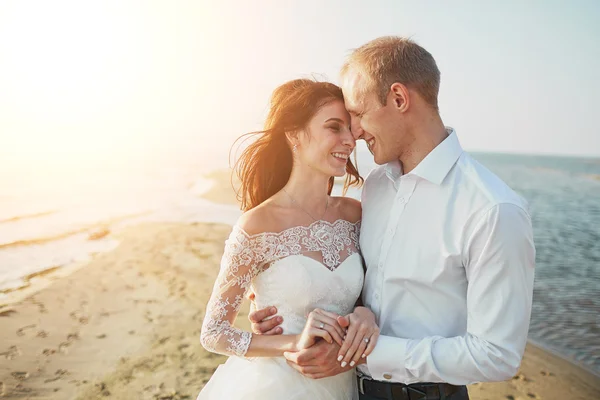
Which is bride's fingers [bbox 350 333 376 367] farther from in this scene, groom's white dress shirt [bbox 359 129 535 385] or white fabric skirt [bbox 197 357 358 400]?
white fabric skirt [bbox 197 357 358 400]

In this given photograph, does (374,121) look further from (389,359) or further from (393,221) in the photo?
(389,359)

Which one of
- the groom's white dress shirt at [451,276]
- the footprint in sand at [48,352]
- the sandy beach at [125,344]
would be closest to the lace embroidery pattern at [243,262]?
the groom's white dress shirt at [451,276]

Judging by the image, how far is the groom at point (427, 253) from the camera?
83.9 inches

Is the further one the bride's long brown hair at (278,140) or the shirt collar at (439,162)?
the bride's long brown hair at (278,140)

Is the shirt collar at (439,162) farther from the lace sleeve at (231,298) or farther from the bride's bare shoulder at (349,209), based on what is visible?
the lace sleeve at (231,298)

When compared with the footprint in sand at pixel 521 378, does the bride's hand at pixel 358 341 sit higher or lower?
higher

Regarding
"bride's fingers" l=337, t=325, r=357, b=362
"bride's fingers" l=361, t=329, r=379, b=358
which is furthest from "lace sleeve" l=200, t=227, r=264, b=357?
"bride's fingers" l=361, t=329, r=379, b=358

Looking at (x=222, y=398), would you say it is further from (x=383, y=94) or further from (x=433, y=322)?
(x=383, y=94)

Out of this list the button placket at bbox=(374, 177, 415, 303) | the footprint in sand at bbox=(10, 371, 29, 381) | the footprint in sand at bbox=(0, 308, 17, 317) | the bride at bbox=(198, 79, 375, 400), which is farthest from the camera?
the footprint in sand at bbox=(0, 308, 17, 317)

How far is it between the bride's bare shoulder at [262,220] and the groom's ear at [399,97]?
892 millimetres

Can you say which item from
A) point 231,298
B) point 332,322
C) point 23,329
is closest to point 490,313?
point 332,322

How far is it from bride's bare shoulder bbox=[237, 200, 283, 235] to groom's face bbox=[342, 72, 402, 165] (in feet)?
2.10

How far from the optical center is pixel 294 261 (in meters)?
2.77

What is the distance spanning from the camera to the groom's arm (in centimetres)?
211
